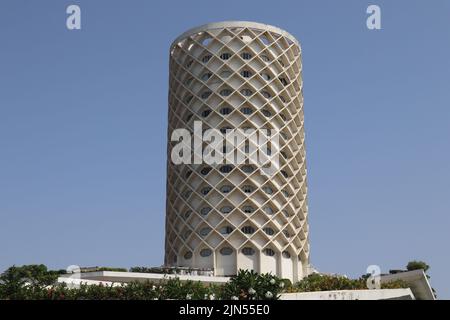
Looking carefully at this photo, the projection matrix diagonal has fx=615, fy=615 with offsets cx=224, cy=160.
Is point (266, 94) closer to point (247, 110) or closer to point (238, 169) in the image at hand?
point (247, 110)

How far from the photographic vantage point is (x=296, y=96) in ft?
259

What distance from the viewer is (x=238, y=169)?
7175 cm

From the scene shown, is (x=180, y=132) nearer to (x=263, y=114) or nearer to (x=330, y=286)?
(x=263, y=114)

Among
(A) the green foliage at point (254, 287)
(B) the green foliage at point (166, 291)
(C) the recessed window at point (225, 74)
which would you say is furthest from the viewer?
(C) the recessed window at point (225, 74)

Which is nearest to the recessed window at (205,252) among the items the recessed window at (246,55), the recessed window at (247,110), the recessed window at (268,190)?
the recessed window at (268,190)

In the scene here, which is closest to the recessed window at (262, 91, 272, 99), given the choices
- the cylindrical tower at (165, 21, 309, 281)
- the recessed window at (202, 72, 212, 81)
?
the cylindrical tower at (165, 21, 309, 281)

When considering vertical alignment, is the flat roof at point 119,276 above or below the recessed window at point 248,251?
below

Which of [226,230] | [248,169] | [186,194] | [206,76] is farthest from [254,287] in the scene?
[206,76]

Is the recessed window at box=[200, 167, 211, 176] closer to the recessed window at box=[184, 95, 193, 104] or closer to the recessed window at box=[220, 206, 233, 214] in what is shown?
the recessed window at box=[220, 206, 233, 214]

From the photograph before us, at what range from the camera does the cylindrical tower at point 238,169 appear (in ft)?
234

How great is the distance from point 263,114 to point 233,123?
13.2ft

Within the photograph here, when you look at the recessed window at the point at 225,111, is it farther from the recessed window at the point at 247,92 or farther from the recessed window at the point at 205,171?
the recessed window at the point at 205,171

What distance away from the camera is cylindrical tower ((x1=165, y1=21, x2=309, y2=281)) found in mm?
71375
